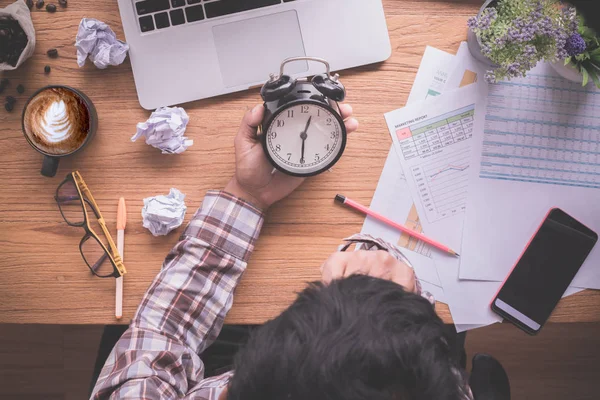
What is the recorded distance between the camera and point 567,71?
92cm

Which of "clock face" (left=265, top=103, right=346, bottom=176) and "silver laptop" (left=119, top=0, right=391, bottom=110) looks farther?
"silver laptop" (left=119, top=0, right=391, bottom=110)

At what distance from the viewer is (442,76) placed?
3.19ft

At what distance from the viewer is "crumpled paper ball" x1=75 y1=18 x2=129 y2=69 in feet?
2.99

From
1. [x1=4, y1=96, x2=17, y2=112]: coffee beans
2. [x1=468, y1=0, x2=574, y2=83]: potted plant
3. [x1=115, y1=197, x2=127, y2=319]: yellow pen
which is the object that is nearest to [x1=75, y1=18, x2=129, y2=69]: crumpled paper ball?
[x1=4, y1=96, x2=17, y2=112]: coffee beans

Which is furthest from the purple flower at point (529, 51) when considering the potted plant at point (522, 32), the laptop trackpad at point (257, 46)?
the laptop trackpad at point (257, 46)

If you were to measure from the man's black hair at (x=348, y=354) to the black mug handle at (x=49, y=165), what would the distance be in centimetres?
52

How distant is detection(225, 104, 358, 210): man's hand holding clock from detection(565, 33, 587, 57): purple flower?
37 cm

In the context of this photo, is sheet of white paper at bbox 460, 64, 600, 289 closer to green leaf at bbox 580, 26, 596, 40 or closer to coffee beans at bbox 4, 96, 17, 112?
green leaf at bbox 580, 26, 596, 40

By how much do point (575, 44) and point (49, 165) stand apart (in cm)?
93

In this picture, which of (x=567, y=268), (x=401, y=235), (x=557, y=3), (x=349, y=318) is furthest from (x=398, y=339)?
(x=557, y=3)

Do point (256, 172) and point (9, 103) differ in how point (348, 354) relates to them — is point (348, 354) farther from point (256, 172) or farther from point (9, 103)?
point (9, 103)

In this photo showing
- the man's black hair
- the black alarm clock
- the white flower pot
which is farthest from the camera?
the white flower pot

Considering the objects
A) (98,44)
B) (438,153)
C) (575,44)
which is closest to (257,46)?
(98,44)

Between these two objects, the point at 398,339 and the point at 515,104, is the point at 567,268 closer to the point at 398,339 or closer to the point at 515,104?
the point at 515,104
